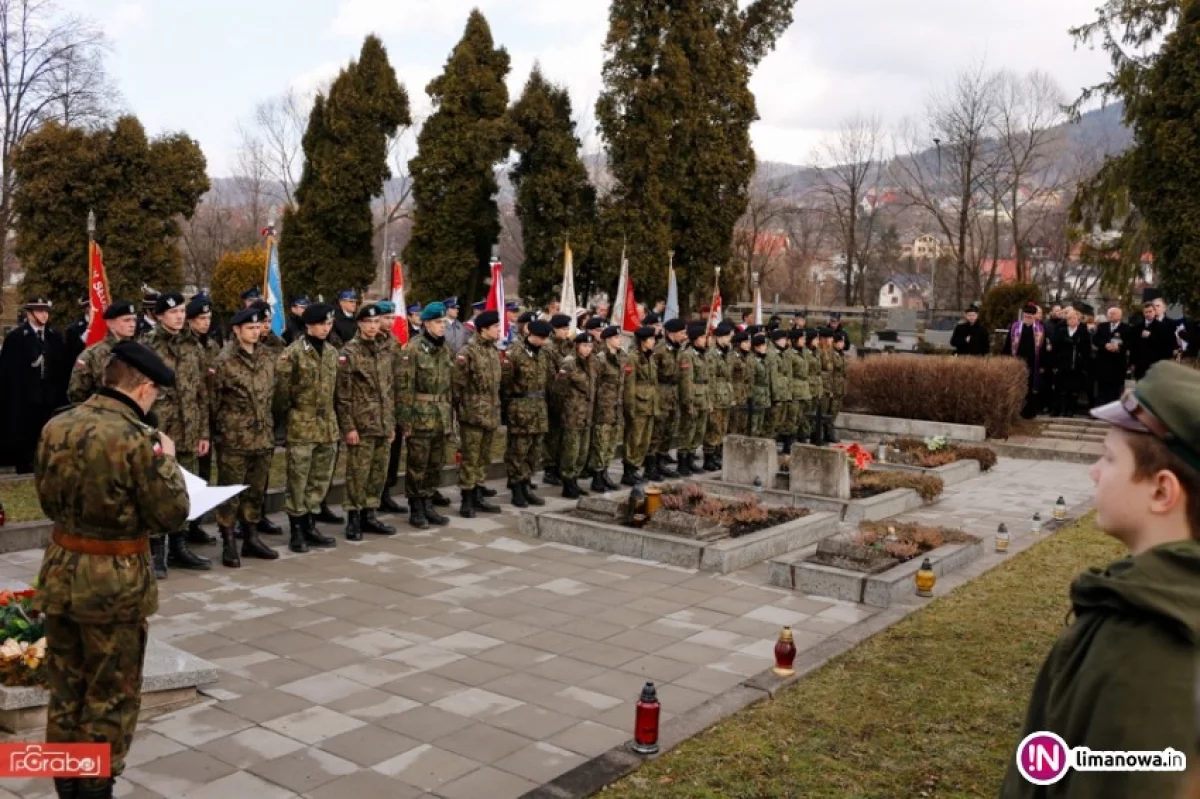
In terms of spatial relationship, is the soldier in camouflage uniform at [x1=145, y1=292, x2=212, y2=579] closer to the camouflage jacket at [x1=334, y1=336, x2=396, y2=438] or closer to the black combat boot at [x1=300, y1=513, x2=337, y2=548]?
the black combat boot at [x1=300, y1=513, x2=337, y2=548]

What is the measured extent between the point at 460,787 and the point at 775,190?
5365cm

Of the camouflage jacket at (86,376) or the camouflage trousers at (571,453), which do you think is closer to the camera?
the camouflage jacket at (86,376)

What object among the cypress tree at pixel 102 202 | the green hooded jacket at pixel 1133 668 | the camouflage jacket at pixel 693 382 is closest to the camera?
the green hooded jacket at pixel 1133 668

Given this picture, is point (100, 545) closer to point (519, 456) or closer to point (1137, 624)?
point (1137, 624)

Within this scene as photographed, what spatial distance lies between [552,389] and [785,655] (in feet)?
21.7

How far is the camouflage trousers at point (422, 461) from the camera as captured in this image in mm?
10500

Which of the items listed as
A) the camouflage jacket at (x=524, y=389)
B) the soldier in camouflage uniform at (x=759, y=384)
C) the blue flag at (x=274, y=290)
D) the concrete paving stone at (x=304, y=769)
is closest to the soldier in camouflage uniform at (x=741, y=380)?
the soldier in camouflage uniform at (x=759, y=384)

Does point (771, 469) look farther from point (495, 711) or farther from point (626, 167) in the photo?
point (626, 167)

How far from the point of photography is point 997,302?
86.0ft

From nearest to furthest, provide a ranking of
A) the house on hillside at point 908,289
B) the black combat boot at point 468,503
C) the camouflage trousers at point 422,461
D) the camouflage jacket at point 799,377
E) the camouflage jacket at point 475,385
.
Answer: the camouflage trousers at point 422,461
the camouflage jacket at point 475,385
the black combat boot at point 468,503
the camouflage jacket at point 799,377
the house on hillside at point 908,289

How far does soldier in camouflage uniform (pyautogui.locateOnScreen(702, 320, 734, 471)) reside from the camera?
14703mm

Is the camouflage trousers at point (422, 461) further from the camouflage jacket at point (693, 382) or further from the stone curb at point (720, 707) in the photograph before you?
the stone curb at point (720, 707)

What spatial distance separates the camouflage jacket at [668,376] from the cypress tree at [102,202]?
16109mm

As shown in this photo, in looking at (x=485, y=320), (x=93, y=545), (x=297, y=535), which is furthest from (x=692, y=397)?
(x=93, y=545)
